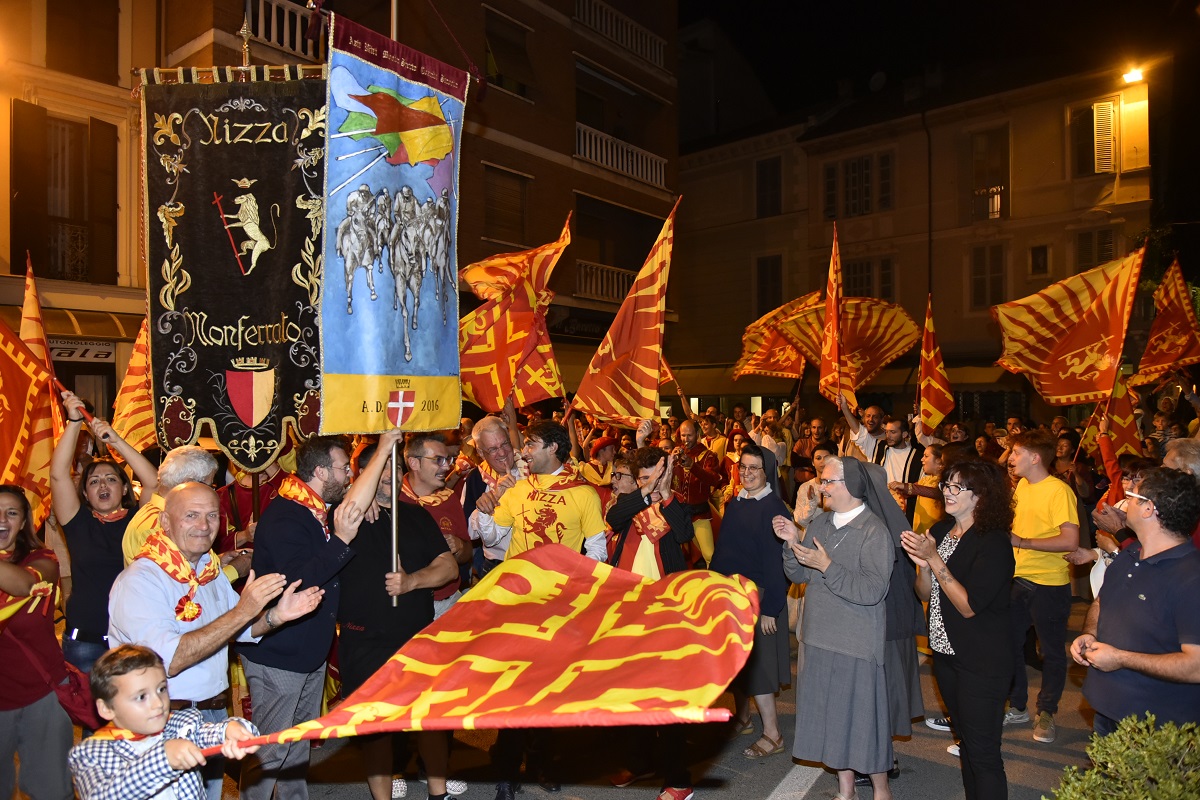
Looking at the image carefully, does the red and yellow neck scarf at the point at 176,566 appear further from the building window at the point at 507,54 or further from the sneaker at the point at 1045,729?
the building window at the point at 507,54

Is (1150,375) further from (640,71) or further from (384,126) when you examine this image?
(640,71)

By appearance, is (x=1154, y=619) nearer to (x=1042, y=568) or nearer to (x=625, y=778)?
(x=1042, y=568)

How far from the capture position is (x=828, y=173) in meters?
28.7

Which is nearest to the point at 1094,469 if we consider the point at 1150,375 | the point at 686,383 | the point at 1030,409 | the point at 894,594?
the point at 1150,375

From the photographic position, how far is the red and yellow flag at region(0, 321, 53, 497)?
556cm

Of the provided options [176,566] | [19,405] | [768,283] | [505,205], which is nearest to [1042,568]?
[176,566]

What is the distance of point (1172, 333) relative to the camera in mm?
10055

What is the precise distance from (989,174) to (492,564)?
23973 millimetres

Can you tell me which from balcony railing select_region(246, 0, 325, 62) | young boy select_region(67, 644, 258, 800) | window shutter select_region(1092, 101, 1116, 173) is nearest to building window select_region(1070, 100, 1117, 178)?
window shutter select_region(1092, 101, 1116, 173)

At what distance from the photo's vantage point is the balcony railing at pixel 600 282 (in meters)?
21.5

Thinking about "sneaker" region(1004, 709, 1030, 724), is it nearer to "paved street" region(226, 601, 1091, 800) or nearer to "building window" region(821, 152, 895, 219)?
"paved street" region(226, 601, 1091, 800)

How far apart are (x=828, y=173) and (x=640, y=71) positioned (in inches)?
320

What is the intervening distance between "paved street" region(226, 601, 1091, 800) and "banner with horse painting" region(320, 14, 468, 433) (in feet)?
8.61

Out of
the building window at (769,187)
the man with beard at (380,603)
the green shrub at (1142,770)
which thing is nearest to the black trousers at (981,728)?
the green shrub at (1142,770)
